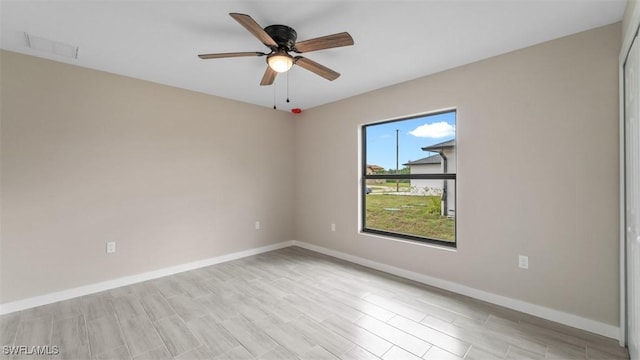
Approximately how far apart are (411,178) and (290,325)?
2.31 metres

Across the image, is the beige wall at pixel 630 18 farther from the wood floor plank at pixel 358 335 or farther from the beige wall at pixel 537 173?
the wood floor plank at pixel 358 335

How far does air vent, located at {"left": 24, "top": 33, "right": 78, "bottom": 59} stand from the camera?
2375mm

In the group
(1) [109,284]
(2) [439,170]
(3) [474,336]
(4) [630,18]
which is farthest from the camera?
(2) [439,170]

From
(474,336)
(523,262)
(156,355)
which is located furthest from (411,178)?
(156,355)

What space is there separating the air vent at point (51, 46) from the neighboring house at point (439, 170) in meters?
3.90

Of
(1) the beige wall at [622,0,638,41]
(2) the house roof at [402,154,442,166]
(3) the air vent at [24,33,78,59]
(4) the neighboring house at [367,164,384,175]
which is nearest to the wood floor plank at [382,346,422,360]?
(2) the house roof at [402,154,442,166]

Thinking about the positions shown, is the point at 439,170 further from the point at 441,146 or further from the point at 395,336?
the point at 395,336

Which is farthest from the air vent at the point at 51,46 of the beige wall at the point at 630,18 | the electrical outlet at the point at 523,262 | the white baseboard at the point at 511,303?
the electrical outlet at the point at 523,262

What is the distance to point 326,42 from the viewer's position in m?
1.99

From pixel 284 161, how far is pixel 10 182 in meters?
3.30

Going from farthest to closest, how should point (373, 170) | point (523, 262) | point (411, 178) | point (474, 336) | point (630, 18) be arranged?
1. point (373, 170)
2. point (411, 178)
3. point (523, 262)
4. point (474, 336)
5. point (630, 18)

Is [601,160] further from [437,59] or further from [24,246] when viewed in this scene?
[24,246]

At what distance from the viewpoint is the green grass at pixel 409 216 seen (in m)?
3.26

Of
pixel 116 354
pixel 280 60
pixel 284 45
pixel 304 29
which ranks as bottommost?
pixel 116 354
